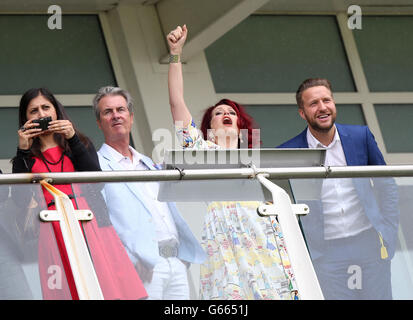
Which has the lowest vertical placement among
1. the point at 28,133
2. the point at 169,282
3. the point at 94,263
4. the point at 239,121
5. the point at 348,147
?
the point at 169,282

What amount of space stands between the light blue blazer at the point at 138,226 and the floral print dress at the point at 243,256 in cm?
7

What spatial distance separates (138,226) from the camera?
388 cm

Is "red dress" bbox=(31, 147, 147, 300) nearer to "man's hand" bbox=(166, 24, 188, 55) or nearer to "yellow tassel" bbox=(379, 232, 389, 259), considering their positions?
"yellow tassel" bbox=(379, 232, 389, 259)

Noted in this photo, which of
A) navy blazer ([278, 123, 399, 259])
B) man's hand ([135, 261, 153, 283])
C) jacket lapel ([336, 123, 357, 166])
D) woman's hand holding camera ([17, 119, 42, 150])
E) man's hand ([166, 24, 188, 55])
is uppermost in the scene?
man's hand ([166, 24, 188, 55])

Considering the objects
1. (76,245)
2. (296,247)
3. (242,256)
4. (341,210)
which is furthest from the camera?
(341,210)

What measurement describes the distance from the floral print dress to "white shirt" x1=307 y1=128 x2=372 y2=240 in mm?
243

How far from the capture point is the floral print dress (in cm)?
381

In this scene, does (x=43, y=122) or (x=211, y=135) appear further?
(x=211, y=135)

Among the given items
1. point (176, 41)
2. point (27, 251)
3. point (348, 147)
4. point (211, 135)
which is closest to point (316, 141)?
point (348, 147)

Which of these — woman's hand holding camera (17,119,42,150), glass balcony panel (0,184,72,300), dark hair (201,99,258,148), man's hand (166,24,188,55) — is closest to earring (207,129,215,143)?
dark hair (201,99,258,148)

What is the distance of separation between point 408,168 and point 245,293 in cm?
96

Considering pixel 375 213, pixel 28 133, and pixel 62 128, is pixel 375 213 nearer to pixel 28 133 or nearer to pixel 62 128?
pixel 62 128

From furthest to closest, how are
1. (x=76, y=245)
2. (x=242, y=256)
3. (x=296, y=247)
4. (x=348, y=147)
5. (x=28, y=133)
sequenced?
(x=348, y=147) < (x=28, y=133) < (x=242, y=256) < (x=296, y=247) < (x=76, y=245)

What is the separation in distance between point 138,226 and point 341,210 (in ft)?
2.77
